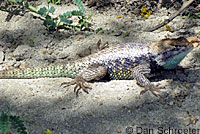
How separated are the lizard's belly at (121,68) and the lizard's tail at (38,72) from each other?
742mm

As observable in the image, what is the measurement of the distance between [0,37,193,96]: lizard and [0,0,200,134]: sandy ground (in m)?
0.16

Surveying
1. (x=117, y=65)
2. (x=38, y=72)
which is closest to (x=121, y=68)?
(x=117, y=65)

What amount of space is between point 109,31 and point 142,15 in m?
1.11

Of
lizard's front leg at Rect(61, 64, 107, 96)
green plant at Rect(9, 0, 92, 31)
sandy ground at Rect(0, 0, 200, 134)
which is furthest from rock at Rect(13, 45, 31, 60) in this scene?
lizard's front leg at Rect(61, 64, 107, 96)

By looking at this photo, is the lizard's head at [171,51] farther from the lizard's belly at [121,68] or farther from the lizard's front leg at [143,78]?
the lizard's belly at [121,68]

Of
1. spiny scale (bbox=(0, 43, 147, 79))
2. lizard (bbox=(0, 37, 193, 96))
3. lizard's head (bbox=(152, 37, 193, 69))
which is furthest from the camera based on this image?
spiny scale (bbox=(0, 43, 147, 79))

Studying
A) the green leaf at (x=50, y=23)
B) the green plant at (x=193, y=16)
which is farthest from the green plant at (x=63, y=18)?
the green plant at (x=193, y=16)

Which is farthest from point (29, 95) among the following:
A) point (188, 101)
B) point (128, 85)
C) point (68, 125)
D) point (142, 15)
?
point (142, 15)

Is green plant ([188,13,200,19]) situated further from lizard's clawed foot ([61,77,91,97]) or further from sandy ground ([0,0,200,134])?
lizard's clawed foot ([61,77,91,97])

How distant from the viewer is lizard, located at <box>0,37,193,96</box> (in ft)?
17.6

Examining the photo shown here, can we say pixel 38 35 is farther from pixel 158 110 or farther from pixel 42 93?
pixel 158 110

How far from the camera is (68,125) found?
173 inches

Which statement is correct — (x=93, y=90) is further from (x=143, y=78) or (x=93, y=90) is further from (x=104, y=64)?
(x=143, y=78)

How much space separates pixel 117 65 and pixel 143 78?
0.65 m
